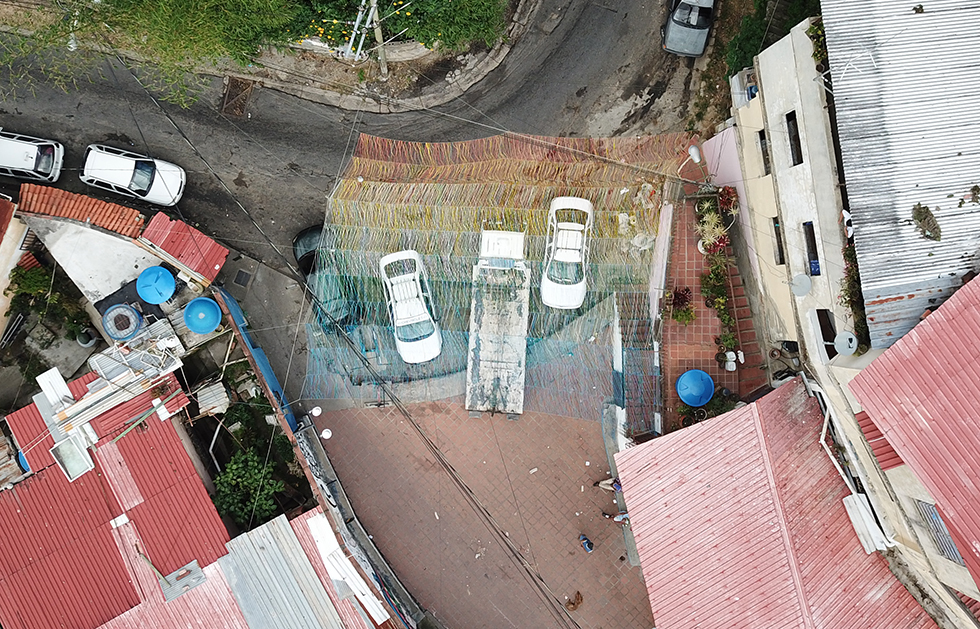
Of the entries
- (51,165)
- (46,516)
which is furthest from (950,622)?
(51,165)

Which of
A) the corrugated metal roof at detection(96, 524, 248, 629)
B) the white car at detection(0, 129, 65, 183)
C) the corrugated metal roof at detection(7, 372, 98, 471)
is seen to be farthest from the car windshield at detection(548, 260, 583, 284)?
the white car at detection(0, 129, 65, 183)

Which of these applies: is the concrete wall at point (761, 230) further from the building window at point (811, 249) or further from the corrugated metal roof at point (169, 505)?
the corrugated metal roof at point (169, 505)

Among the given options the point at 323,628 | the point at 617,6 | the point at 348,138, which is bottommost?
the point at 323,628

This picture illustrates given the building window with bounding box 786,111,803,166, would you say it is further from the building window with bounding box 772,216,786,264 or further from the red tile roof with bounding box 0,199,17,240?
the red tile roof with bounding box 0,199,17,240

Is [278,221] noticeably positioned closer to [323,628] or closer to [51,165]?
[51,165]

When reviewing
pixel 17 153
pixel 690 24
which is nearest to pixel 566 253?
pixel 690 24

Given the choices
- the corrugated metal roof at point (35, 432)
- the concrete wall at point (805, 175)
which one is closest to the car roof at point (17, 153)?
the corrugated metal roof at point (35, 432)

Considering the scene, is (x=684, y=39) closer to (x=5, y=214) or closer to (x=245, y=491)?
(x=245, y=491)
